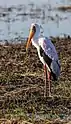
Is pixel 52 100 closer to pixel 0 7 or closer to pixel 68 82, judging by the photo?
pixel 68 82

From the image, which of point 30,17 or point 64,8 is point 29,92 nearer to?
point 30,17

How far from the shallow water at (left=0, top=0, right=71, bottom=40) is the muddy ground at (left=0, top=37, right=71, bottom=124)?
13.2 ft

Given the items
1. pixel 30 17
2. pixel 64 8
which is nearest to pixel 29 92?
pixel 30 17

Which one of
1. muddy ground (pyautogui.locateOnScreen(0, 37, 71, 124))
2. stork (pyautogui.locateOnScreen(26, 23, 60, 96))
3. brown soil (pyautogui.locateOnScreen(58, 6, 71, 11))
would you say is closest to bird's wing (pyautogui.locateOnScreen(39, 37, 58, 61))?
stork (pyautogui.locateOnScreen(26, 23, 60, 96))

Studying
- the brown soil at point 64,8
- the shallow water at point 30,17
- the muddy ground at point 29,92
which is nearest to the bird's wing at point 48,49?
the muddy ground at point 29,92

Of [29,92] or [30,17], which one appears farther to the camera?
[30,17]

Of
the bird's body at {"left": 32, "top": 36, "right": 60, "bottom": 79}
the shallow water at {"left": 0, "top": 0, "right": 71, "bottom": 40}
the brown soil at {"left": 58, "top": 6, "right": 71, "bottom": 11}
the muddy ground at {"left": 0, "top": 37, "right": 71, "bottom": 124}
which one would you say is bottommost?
the brown soil at {"left": 58, "top": 6, "right": 71, "bottom": 11}

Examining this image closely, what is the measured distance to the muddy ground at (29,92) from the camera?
748 cm

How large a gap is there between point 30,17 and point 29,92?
11052mm

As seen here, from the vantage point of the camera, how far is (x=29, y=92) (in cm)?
871

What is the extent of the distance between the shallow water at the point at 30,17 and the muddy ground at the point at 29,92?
4.03 m

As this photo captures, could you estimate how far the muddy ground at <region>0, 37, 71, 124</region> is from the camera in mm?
7484

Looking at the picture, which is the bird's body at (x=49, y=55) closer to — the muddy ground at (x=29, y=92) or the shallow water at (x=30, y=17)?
the muddy ground at (x=29, y=92)

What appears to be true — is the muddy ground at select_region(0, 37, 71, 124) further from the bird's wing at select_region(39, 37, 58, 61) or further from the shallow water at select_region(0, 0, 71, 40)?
the shallow water at select_region(0, 0, 71, 40)
